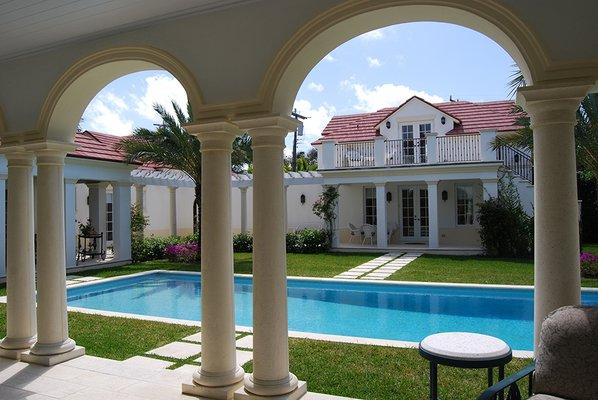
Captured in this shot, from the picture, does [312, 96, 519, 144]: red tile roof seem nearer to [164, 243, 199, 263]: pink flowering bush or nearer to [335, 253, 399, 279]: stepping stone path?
[335, 253, 399, 279]: stepping stone path

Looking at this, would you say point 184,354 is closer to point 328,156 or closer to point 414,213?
point 328,156

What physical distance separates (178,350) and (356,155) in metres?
17.1

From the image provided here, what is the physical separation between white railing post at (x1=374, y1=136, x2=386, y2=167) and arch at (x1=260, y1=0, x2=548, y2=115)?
17.7m

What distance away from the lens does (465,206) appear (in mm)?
23391

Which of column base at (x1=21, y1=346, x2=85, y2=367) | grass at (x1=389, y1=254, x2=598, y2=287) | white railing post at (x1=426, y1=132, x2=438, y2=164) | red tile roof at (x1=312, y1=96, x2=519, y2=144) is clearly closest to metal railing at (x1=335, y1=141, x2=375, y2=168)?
red tile roof at (x1=312, y1=96, x2=519, y2=144)

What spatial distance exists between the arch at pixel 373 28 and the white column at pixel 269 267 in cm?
34

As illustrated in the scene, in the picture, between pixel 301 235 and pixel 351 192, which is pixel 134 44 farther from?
pixel 351 192

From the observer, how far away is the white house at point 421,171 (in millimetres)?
21016

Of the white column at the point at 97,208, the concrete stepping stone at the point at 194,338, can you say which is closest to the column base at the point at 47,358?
the concrete stepping stone at the point at 194,338

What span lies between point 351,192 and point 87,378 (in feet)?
68.0

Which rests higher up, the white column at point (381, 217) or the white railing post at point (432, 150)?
the white railing post at point (432, 150)

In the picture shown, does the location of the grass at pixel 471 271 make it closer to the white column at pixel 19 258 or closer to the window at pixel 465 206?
the window at pixel 465 206

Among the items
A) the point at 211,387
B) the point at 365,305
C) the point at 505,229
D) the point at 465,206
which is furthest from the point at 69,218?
the point at 465,206

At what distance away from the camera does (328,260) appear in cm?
1914
